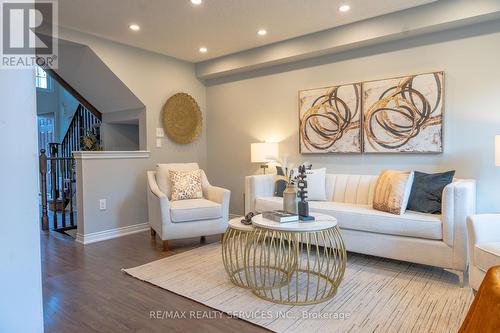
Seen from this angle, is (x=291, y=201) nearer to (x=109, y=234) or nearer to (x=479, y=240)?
(x=479, y=240)

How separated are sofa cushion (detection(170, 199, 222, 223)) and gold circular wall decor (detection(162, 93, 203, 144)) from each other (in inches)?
57.6

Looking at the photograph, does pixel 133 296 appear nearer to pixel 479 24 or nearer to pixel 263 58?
pixel 263 58

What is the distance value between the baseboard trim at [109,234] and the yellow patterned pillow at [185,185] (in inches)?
35.5

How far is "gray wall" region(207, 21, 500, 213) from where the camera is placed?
301cm

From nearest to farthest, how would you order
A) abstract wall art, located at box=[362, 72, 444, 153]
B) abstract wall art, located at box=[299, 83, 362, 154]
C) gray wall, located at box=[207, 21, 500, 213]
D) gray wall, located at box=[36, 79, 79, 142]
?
1. gray wall, located at box=[207, 21, 500, 213]
2. abstract wall art, located at box=[362, 72, 444, 153]
3. abstract wall art, located at box=[299, 83, 362, 154]
4. gray wall, located at box=[36, 79, 79, 142]

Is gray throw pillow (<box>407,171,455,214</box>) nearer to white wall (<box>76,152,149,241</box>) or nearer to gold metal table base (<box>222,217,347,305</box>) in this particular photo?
gold metal table base (<box>222,217,347,305</box>)

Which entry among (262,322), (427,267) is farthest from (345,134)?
(262,322)

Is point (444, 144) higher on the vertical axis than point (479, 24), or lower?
lower

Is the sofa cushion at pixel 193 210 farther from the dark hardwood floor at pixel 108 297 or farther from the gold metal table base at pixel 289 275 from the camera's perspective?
the gold metal table base at pixel 289 275

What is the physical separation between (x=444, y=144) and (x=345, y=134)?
103 cm

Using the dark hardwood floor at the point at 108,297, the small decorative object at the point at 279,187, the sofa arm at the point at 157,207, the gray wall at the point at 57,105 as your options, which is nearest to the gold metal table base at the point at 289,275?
the dark hardwood floor at the point at 108,297

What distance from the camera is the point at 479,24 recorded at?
3.02m

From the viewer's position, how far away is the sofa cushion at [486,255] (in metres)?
1.89

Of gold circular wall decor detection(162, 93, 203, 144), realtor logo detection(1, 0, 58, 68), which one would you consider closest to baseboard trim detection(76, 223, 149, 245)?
gold circular wall decor detection(162, 93, 203, 144)
